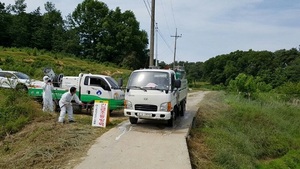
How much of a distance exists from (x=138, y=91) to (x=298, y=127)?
15612 millimetres

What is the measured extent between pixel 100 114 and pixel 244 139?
7.19 metres

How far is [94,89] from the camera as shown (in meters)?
16.2

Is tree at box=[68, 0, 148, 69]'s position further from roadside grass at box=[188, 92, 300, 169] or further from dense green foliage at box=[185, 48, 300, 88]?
roadside grass at box=[188, 92, 300, 169]

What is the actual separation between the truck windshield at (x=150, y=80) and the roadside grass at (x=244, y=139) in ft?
7.38

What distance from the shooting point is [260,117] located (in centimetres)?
2000

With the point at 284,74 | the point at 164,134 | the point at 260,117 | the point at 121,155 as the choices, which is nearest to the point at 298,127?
the point at 260,117

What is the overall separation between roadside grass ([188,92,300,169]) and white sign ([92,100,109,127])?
3.27 meters

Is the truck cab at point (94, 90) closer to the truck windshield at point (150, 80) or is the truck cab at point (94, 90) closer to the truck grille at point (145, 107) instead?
the truck windshield at point (150, 80)

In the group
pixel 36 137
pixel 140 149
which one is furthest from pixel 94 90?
pixel 140 149

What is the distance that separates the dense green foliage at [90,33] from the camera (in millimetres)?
69062

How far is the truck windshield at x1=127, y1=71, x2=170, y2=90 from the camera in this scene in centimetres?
1193

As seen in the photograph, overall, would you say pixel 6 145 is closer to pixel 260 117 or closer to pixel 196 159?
pixel 196 159

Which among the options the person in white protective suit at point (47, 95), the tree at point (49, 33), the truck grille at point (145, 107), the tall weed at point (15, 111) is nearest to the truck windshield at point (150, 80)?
the truck grille at point (145, 107)

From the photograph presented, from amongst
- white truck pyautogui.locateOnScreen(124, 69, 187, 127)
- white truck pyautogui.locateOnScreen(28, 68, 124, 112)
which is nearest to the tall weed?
white truck pyautogui.locateOnScreen(28, 68, 124, 112)
